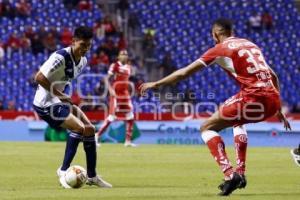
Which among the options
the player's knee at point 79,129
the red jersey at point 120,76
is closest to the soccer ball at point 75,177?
the player's knee at point 79,129

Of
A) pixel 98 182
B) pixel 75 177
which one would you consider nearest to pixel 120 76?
pixel 98 182

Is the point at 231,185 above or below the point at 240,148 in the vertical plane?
below

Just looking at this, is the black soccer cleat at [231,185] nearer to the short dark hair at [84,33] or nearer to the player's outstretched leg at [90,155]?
the player's outstretched leg at [90,155]

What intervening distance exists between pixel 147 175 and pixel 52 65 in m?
2.95

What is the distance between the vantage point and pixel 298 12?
1329 inches

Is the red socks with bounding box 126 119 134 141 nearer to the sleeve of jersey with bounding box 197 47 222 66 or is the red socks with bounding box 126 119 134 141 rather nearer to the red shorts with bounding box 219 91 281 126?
the red shorts with bounding box 219 91 281 126

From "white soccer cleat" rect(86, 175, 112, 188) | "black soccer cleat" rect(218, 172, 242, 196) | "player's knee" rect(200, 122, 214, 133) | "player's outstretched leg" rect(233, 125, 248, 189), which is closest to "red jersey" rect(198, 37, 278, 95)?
"player's knee" rect(200, 122, 214, 133)

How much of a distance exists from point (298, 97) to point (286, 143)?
531 centimetres

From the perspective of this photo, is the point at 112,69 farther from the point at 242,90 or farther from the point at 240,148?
the point at 242,90

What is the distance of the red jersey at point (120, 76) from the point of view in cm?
2171

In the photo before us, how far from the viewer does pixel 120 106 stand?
73.2 feet

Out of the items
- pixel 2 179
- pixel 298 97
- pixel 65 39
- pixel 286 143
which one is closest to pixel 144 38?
pixel 65 39

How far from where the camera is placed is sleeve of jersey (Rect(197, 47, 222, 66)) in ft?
31.2

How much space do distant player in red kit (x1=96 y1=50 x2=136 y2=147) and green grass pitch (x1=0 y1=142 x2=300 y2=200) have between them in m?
2.01
